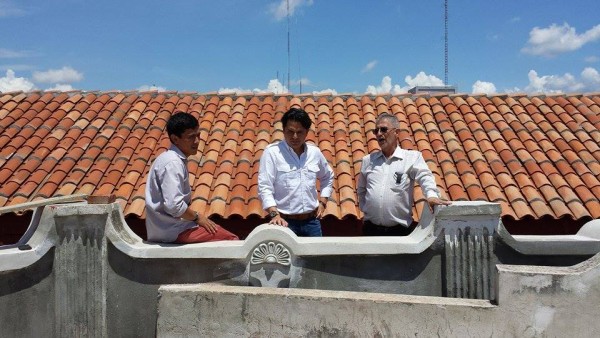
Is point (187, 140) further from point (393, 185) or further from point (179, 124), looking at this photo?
point (393, 185)

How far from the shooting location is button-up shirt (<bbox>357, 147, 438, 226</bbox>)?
12.9 ft

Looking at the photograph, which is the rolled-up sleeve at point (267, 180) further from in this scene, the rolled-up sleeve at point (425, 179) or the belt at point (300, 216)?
the rolled-up sleeve at point (425, 179)

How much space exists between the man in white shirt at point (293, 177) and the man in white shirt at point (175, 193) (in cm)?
55

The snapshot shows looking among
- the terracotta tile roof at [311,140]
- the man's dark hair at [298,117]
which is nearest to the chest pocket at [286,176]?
the man's dark hair at [298,117]

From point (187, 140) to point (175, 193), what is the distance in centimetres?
Result: 40

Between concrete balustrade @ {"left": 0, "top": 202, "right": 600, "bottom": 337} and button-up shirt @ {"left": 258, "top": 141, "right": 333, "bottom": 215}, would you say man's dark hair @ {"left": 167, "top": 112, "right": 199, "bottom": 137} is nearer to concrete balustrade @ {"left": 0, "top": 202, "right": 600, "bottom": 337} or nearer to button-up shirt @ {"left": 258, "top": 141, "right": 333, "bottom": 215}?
button-up shirt @ {"left": 258, "top": 141, "right": 333, "bottom": 215}

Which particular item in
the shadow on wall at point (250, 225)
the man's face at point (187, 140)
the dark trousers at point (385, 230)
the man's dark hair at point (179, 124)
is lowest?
the shadow on wall at point (250, 225)

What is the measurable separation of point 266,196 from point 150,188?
2.84 feet

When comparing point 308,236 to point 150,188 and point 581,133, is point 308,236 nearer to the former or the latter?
point 150,188

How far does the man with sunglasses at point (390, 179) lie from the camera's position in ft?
12.8

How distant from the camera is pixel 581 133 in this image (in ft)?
27.1

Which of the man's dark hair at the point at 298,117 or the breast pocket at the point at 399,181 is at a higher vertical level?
the man's dark hair at the point at 298,117

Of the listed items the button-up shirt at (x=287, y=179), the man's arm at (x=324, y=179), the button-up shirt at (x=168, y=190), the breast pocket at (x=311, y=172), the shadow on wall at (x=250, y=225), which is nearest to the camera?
the button-up shirt at (x=168, y=190)

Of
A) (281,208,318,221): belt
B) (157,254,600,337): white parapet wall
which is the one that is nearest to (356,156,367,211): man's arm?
(281,208,318,221): belt
